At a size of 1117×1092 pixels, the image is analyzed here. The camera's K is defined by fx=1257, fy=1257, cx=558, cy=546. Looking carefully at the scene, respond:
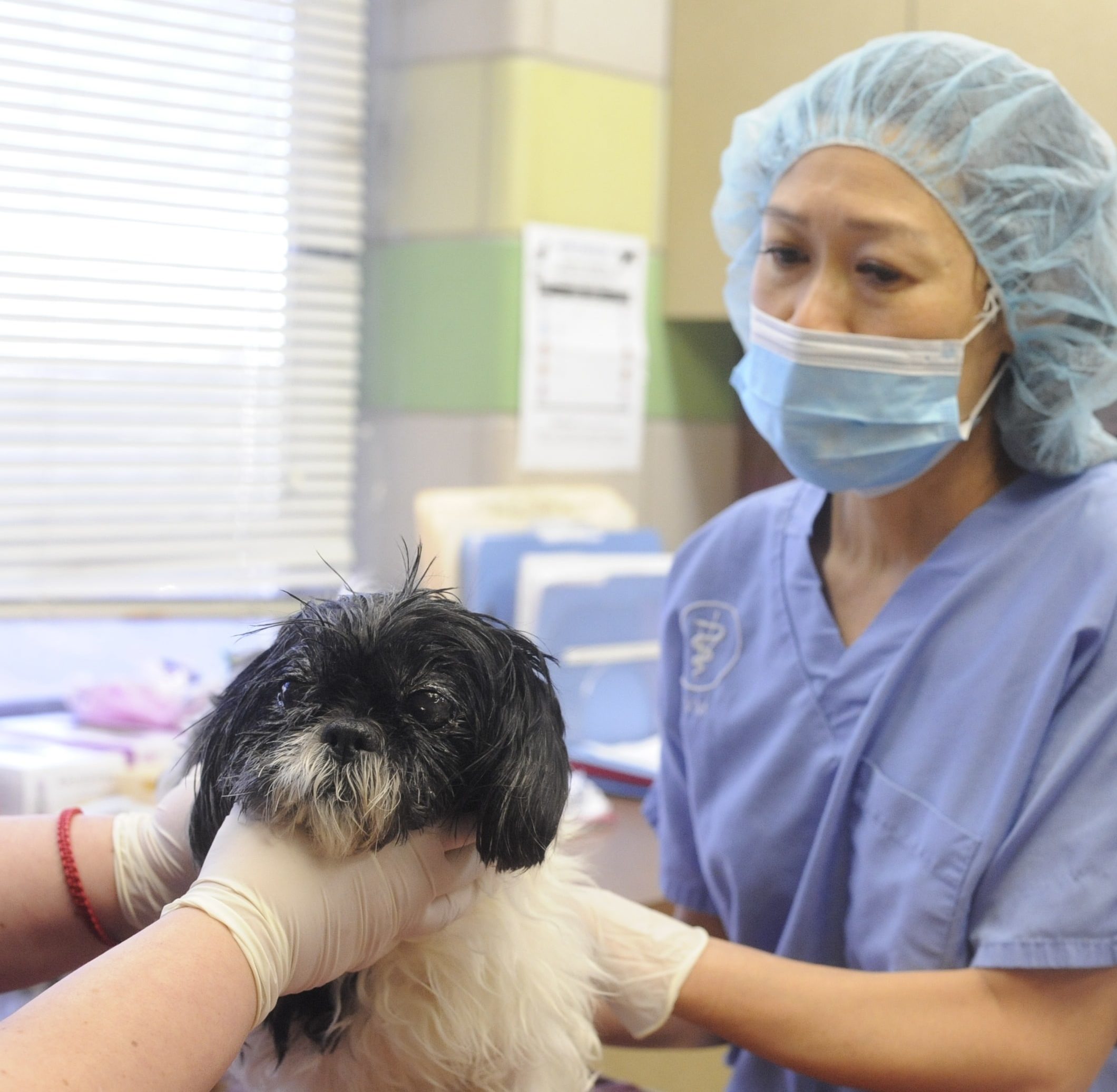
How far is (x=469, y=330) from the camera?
8.16 feet

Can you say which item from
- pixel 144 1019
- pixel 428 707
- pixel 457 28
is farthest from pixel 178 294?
pixel 144 1019

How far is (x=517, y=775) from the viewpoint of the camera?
2.71 feet

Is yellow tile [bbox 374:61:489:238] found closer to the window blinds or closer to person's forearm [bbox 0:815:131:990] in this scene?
the window blinds

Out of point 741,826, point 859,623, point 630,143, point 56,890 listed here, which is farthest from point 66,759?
point 630,143

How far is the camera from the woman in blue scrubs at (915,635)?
1.12m

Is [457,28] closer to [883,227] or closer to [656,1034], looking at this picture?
[883,227]

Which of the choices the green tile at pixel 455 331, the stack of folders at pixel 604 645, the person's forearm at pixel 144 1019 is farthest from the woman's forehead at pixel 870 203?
the green tile at pixel 455 331

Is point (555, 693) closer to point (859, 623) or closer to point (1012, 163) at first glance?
point (859, 623)

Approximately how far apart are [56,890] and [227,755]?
0.86 ft

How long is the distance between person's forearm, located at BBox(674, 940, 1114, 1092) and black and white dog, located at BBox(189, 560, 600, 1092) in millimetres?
214

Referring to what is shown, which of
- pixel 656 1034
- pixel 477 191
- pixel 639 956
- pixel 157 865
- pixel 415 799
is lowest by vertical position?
pixel 656 1034

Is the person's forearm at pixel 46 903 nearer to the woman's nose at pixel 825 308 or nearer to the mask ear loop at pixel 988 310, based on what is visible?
the woman's nose at pixel 825 308

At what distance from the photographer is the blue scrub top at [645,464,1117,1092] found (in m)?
1.12

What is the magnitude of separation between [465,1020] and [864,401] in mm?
727
